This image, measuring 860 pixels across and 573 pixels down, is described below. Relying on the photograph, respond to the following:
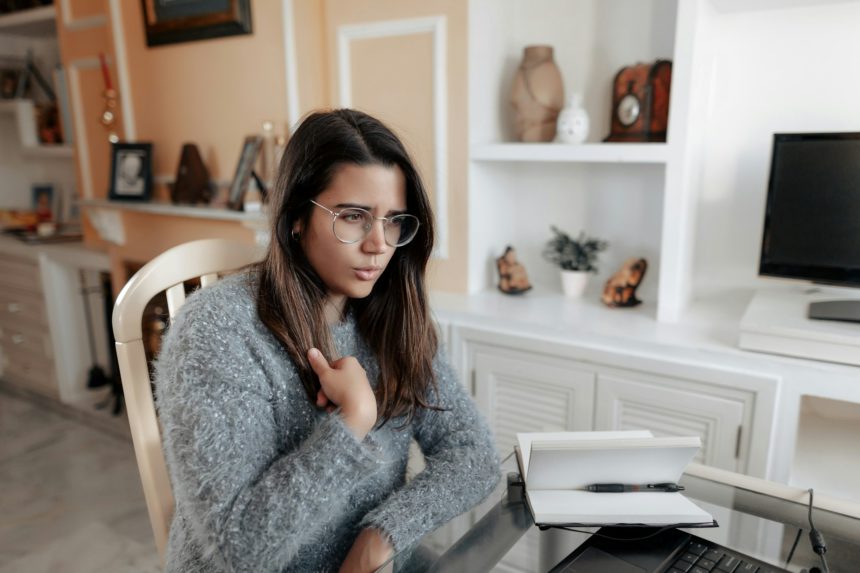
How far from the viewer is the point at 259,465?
2.72 ft

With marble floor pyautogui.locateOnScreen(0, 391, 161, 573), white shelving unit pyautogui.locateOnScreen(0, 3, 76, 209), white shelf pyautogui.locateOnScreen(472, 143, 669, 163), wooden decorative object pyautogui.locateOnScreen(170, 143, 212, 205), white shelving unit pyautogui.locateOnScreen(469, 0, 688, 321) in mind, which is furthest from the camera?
white shelving unit pyautogui.locateOnScreen(0, 3, 76, 209)

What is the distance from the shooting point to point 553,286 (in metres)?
2.07

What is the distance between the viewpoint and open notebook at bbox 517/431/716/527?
84 cm

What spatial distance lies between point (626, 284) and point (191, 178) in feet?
5.24

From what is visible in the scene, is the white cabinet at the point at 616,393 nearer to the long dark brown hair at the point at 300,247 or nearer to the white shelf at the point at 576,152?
the white shelf at the point at 576,152

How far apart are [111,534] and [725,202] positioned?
2.25 metres

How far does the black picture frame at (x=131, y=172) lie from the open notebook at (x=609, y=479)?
216 cm

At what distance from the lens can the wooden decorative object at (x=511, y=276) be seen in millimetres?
1933

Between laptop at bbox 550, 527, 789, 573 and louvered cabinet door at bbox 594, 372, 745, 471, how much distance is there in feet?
2.11

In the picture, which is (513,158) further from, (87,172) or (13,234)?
(13,234)

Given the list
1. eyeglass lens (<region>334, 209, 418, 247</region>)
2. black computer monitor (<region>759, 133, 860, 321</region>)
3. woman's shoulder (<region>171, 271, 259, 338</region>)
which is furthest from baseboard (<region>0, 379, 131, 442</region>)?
black computer monitor (<region>759, 133, 860, 321</region>)

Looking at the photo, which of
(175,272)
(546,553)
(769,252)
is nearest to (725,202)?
(769,252)

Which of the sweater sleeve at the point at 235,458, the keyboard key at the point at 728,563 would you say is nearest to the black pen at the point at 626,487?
the keyboard key at the point at 728,563

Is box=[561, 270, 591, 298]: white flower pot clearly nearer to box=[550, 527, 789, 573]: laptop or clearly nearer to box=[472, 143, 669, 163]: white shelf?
box=[472, 143, 669, 163]: white shelf
